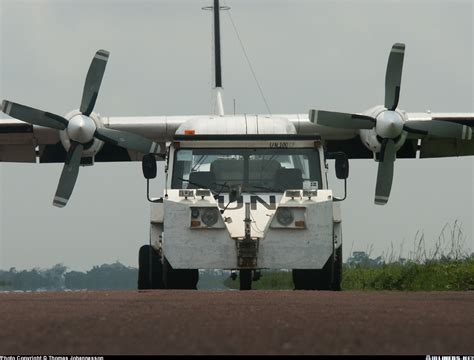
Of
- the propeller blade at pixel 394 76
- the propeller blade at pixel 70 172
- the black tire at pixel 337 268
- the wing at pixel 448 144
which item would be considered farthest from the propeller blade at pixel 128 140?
the wing at pixel 448 144

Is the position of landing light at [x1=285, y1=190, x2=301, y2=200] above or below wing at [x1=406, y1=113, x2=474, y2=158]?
below

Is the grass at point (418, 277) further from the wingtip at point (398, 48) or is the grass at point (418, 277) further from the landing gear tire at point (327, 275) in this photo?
the wingtip at point (398, 48)

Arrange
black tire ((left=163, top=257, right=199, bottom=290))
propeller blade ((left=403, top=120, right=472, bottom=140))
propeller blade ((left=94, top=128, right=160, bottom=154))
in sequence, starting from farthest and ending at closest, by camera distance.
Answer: propeller blade ((left=403, top=120, right=472, bottom=140)) → propeller blade ((left=94, top=128, right=160, bottom=154)) → black tire ((left=163, top=257, right=199, bottom=290))

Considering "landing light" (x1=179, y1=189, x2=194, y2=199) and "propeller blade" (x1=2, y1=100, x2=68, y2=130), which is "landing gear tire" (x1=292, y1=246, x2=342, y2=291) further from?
"propeller blade" (x1=2, y1=100, x2=68, y2=130)

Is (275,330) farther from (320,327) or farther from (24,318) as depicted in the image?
(24,318)

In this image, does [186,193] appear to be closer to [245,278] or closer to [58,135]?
[245,278]

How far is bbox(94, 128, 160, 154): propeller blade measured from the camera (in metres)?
20.5

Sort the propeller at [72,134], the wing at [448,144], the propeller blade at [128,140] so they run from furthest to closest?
the wing at [448,144] < the propeller at [72,134] < the propeller blade at [128,140]

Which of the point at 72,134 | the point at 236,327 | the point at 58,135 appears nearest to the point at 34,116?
the point at 72,134

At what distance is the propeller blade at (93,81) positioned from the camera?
21984 millimetres

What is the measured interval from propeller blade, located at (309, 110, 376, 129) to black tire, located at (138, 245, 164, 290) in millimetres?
5134

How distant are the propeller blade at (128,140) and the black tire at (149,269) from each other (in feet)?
13.8

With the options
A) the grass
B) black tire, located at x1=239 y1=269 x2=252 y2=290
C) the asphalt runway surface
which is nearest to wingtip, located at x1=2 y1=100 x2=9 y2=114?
the grass

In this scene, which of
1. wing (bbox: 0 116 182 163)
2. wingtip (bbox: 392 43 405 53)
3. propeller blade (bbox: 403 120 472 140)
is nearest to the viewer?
propeller blade (bbox: 403 120 472 140)
